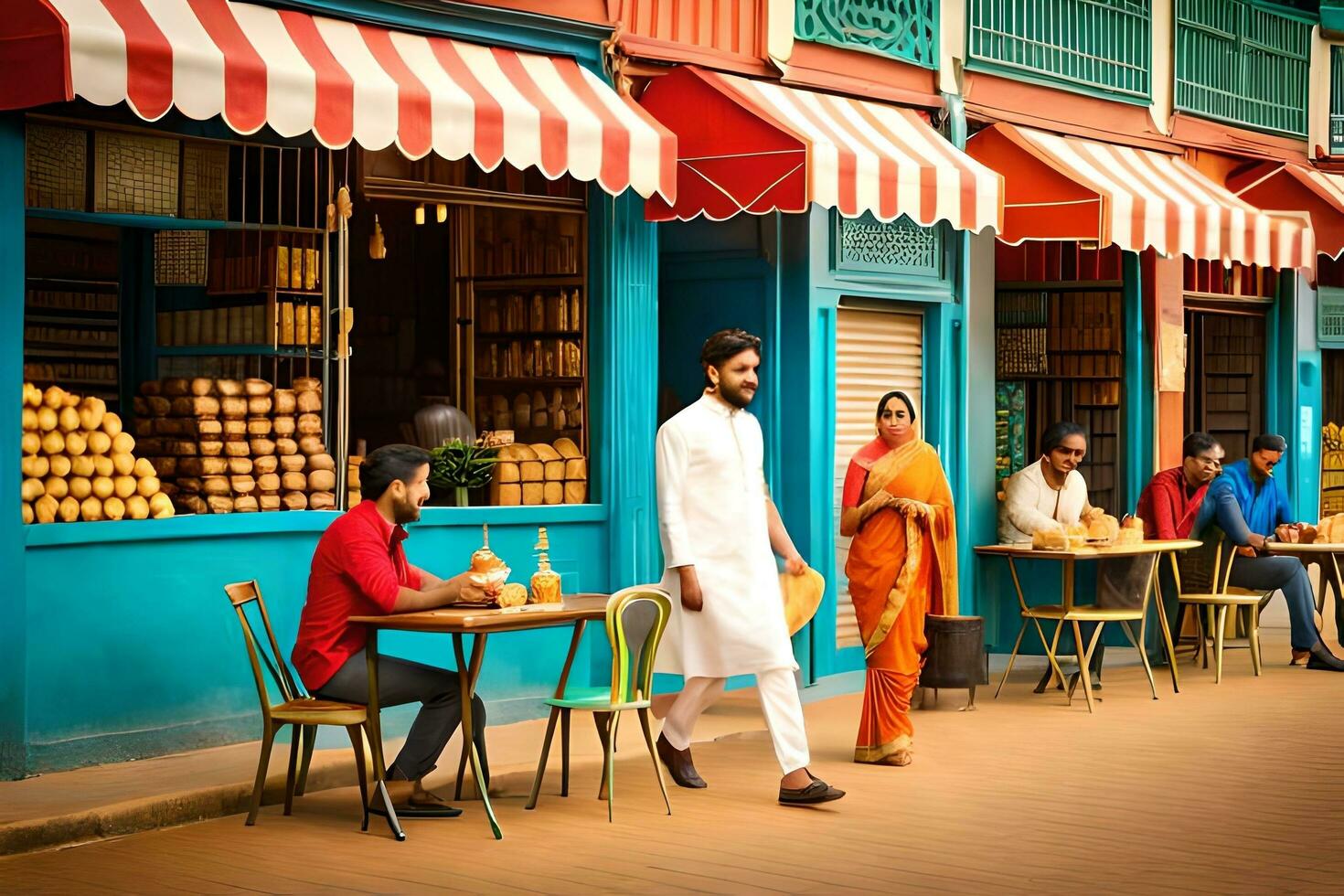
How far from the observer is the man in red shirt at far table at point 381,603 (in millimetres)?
7332

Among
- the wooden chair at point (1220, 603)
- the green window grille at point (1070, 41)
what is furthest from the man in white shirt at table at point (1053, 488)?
the green window grille at point (1070, 41)

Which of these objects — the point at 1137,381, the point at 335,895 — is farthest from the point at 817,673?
the point at 335,895

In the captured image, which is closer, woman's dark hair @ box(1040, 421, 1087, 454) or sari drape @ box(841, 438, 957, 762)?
sari drape @ box(841, 438, 957, 762)

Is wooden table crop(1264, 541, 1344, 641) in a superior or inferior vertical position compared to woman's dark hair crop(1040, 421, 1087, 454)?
inferior

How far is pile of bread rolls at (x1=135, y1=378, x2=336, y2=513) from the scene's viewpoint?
916cm

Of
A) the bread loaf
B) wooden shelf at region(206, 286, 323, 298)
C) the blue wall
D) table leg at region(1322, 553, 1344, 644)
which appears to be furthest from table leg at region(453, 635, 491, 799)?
table leg at region(1322, 553, 1344, 644)

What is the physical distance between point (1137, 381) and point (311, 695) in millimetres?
8300

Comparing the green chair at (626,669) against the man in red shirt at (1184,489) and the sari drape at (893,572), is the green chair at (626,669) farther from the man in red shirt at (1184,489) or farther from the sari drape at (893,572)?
the man in red shirt at (1184,489)

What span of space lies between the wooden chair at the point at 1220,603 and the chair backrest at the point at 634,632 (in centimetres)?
538

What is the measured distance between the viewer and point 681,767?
8305 mm

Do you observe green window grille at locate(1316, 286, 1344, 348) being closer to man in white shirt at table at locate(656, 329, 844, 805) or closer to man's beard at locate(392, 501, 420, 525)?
man in white shirt at table at locate(656, 329, 844, 805)

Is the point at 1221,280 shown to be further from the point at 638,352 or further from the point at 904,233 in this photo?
the point at 638,352

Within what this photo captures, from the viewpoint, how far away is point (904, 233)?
39.7 ft

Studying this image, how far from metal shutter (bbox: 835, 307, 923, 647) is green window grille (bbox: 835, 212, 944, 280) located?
31 centimetres
